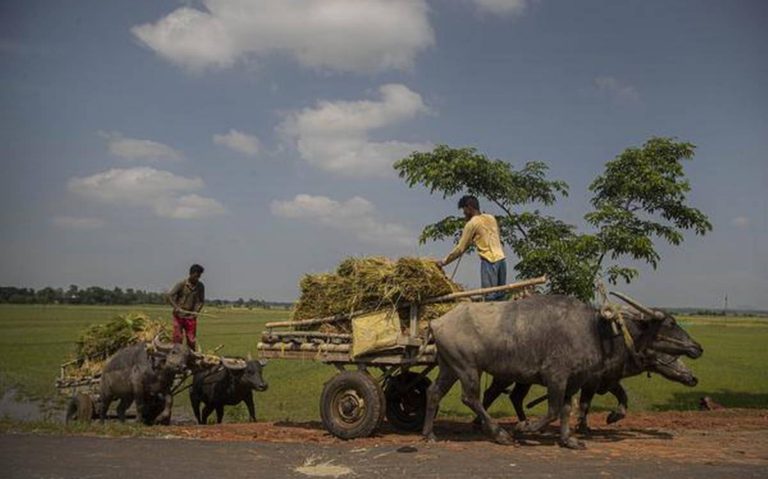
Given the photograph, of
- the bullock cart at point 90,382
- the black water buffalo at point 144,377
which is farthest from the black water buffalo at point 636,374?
the black water buffalo at point 144,377

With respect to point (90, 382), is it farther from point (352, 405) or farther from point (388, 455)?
point (388, 455)

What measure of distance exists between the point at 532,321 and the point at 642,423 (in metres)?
4.20

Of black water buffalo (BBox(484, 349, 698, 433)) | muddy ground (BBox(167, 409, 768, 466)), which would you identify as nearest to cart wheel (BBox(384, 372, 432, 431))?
muddy ground (BBox(167, 409, 768, 466))

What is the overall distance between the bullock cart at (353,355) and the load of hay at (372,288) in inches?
4.6

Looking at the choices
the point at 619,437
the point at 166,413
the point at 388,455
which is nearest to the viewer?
the point at 388,455

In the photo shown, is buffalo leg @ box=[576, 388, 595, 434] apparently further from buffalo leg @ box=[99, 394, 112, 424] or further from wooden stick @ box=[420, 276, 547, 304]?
A: buffalo leg @ box=[99, 394, 112, 424]

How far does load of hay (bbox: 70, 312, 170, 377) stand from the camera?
45.4ft

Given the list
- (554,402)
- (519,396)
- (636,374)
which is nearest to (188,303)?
(519,396)

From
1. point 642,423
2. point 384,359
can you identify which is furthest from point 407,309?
point 642,423

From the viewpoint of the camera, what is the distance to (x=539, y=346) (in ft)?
29.3

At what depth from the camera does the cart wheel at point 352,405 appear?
31.2 ft

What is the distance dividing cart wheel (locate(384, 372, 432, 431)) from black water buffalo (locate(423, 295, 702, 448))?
211 cm

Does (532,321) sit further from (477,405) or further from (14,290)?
(14,290)

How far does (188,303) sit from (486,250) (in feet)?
20.2
